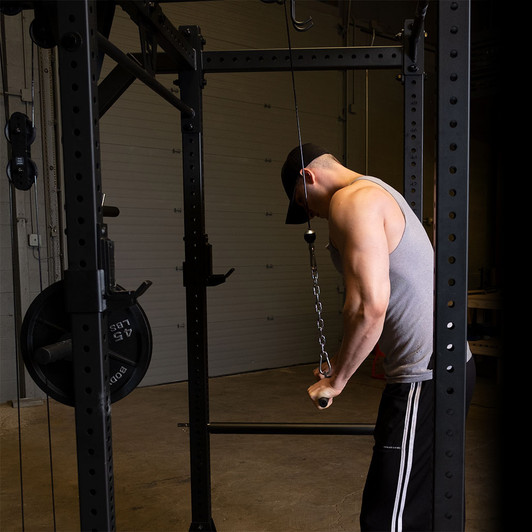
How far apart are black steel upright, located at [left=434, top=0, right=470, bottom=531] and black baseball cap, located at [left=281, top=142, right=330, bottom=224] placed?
857 mm

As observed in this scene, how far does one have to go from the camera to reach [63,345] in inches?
58.3

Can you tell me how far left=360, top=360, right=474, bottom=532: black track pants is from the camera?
1.77m

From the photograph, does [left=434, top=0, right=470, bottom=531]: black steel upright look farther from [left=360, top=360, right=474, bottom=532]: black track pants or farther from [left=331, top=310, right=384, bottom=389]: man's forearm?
[left=360, top=360, right=474, bottom=532]: black track pants

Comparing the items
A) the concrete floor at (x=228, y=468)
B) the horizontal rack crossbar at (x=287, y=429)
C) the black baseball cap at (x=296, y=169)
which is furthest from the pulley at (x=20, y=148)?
the concrete floor at (x=228, y=468)

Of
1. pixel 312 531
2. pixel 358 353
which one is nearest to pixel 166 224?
pixel 312 531

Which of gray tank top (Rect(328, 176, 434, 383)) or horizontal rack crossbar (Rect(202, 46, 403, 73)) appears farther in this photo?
horizontal rack crossbar (Rect(202, 46, 403, 73))

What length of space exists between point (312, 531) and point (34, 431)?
2.53 meters

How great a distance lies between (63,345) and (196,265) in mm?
982

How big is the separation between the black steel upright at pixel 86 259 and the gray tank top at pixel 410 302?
94 cm

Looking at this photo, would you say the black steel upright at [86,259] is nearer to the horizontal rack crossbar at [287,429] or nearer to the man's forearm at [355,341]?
the man's forearm at [355,341]

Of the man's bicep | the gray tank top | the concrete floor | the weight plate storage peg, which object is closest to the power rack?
the weight plate storage peg

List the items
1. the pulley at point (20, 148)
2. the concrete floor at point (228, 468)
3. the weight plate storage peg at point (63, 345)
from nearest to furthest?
the weight plate storage peg at point (63, 345), the pulley at point (20, 148), the concrete floor at point (228, 468)

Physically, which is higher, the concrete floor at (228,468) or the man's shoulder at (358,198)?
the man's shoulder at (358,198)

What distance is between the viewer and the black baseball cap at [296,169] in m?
2.05
